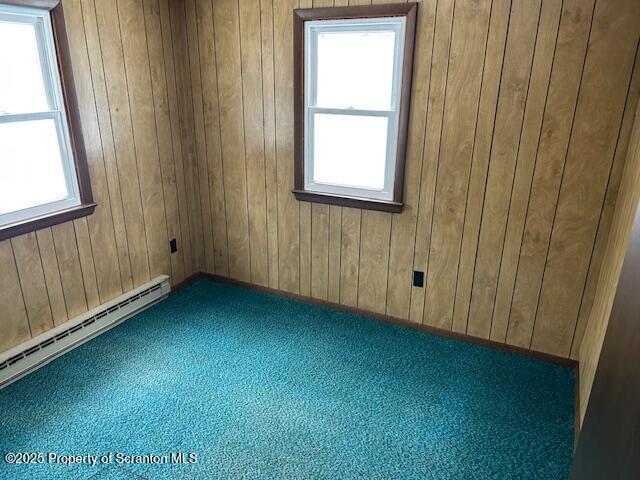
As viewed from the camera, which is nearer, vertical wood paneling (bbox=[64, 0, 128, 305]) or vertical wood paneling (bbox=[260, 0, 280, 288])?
vertical wood paneling (bbox=[64, 0, 128, 305])

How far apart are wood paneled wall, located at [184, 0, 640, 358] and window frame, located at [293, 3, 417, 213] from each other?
0.18 feet

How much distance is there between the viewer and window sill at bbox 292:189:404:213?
2904 millimetres

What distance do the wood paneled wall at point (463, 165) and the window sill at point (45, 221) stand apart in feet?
3.21

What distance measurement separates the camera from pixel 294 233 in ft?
10.9

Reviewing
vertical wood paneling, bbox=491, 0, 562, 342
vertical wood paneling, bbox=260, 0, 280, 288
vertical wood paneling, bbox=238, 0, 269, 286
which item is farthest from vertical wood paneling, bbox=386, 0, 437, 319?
vertical wood paneling, bbox=238, 0, 269, 286

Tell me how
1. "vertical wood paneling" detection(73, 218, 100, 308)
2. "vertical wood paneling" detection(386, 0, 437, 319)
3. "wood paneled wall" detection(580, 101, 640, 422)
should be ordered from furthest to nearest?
"vertical wood paneling" detection(73, 218, 100, 308)
"vertical wood paneling" detection(386, 0, 437, 319)
"wood paneled wall" detection(580, 101, 640, 422)

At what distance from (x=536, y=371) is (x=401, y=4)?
2227mm

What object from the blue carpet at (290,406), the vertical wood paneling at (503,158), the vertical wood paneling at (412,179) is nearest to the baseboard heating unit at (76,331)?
the blue carpet at (290,406)

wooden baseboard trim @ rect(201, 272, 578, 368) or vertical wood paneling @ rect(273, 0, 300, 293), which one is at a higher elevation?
vertical wood paneling @ rect(273, 0, 300, 293)

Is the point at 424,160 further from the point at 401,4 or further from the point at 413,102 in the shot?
the point at 401,4

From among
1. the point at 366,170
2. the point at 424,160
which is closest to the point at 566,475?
the point at 424,160

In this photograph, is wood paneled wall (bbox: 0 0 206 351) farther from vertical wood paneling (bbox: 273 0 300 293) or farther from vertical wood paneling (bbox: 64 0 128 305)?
vertical wood paneling (bbox: 273 0 300 293)

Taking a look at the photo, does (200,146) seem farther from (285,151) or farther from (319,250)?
(319,250)

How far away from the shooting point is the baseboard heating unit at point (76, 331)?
2500 mm
